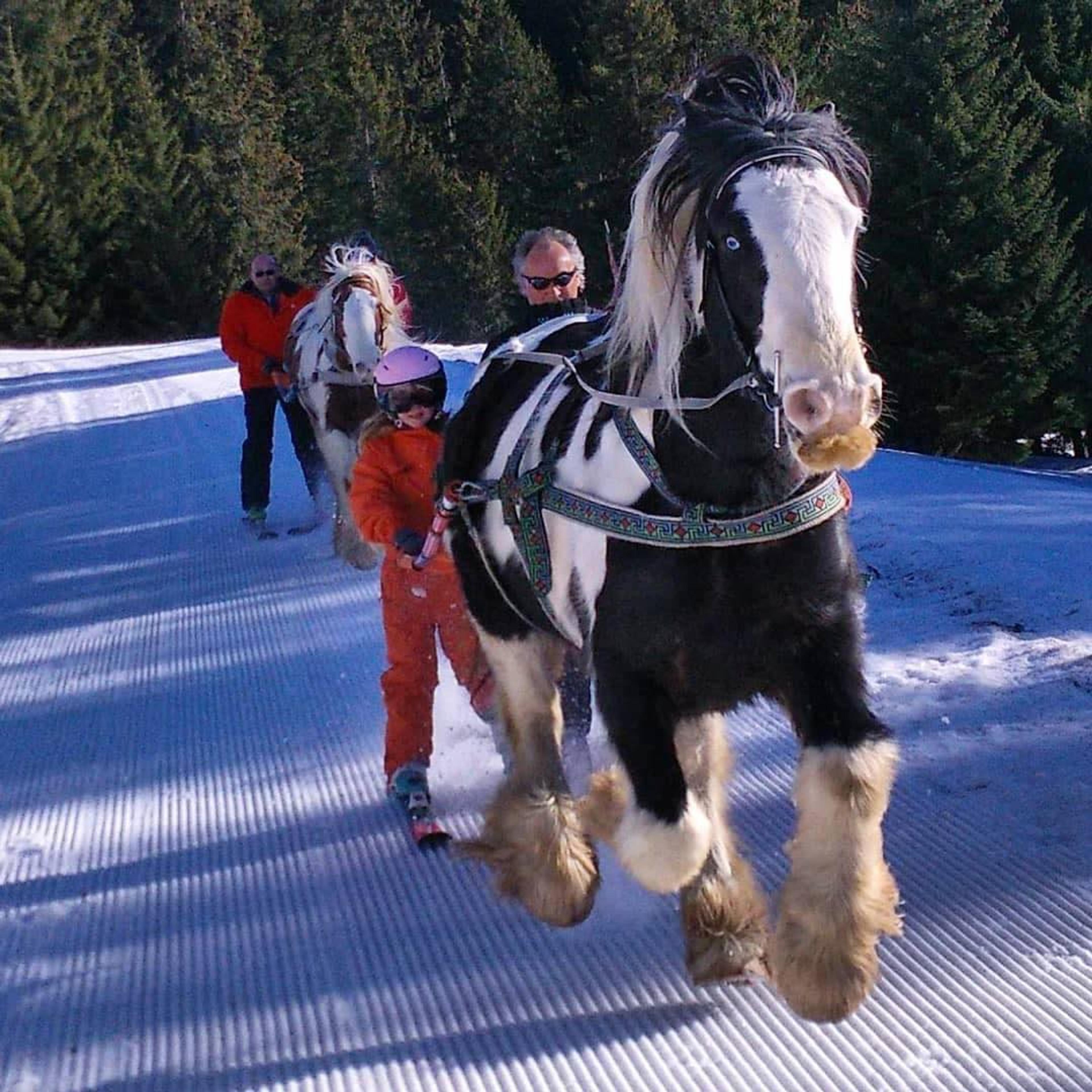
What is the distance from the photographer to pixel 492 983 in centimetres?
312

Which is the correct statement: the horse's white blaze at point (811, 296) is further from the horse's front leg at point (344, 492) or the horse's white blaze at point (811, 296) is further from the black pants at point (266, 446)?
the black pants at point (266, 446)

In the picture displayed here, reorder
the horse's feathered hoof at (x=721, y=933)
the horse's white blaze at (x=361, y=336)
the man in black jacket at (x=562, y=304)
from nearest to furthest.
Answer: the horse's feathered hoof at (x=721, y=933) → the man in black jacket at (x=562, y=304) → the horse's white blaze at (x=361, y=336)

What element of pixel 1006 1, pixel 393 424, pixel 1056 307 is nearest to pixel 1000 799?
pixel 393 424

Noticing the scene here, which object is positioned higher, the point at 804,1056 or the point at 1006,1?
the point at 1006,1

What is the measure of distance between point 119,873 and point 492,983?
1432 mm

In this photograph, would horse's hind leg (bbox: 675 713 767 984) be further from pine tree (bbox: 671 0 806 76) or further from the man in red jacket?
pine tree (bbox: 671 0 806 76)

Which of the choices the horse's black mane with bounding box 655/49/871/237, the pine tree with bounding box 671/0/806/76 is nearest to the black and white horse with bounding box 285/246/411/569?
the horse's black mane with bounding box 655/49/871/237

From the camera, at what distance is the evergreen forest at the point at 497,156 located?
21562 millimetres

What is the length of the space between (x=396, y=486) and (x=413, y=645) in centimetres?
58

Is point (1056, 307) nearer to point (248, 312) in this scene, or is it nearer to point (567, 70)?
point (248, 312)

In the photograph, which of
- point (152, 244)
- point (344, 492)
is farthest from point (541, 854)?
point (152, 244)

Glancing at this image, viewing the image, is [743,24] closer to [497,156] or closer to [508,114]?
[508,114]

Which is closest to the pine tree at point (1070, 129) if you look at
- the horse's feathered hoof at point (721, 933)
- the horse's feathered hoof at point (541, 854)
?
the horse's feathered hoof at point (541, 854)

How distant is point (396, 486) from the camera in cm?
442
